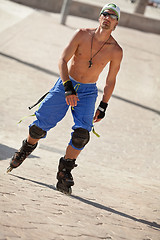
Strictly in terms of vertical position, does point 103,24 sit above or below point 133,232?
above

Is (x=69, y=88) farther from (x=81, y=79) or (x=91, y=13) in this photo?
(x=91, y=13)

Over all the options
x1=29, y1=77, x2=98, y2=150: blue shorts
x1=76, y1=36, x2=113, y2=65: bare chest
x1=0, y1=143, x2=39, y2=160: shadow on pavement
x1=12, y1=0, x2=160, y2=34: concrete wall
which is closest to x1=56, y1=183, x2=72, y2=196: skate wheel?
x1=29, y1=77, x2=98, y2=150: blue shorts

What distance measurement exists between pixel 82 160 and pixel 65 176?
271 cm

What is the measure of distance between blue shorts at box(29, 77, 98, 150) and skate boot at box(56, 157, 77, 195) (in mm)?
349

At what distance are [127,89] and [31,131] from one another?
8682 mm

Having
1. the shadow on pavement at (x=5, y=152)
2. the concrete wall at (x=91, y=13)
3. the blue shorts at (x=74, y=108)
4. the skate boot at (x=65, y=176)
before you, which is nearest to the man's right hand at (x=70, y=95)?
the blue shorts at (x=74, y=108)

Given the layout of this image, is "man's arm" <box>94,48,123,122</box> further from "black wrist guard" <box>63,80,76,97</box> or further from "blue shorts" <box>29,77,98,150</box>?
"black wrist guard" <box>63,80,76,97</box>

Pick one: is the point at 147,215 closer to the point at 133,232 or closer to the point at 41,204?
the point at 133,232

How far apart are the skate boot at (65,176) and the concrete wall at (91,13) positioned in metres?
22.5

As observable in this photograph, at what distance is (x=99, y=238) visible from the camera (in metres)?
3.82

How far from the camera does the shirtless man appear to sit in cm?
493

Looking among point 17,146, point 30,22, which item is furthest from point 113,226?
point 30,22

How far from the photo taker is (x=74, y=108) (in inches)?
197

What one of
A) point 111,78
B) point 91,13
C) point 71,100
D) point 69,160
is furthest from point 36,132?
point 91,13
